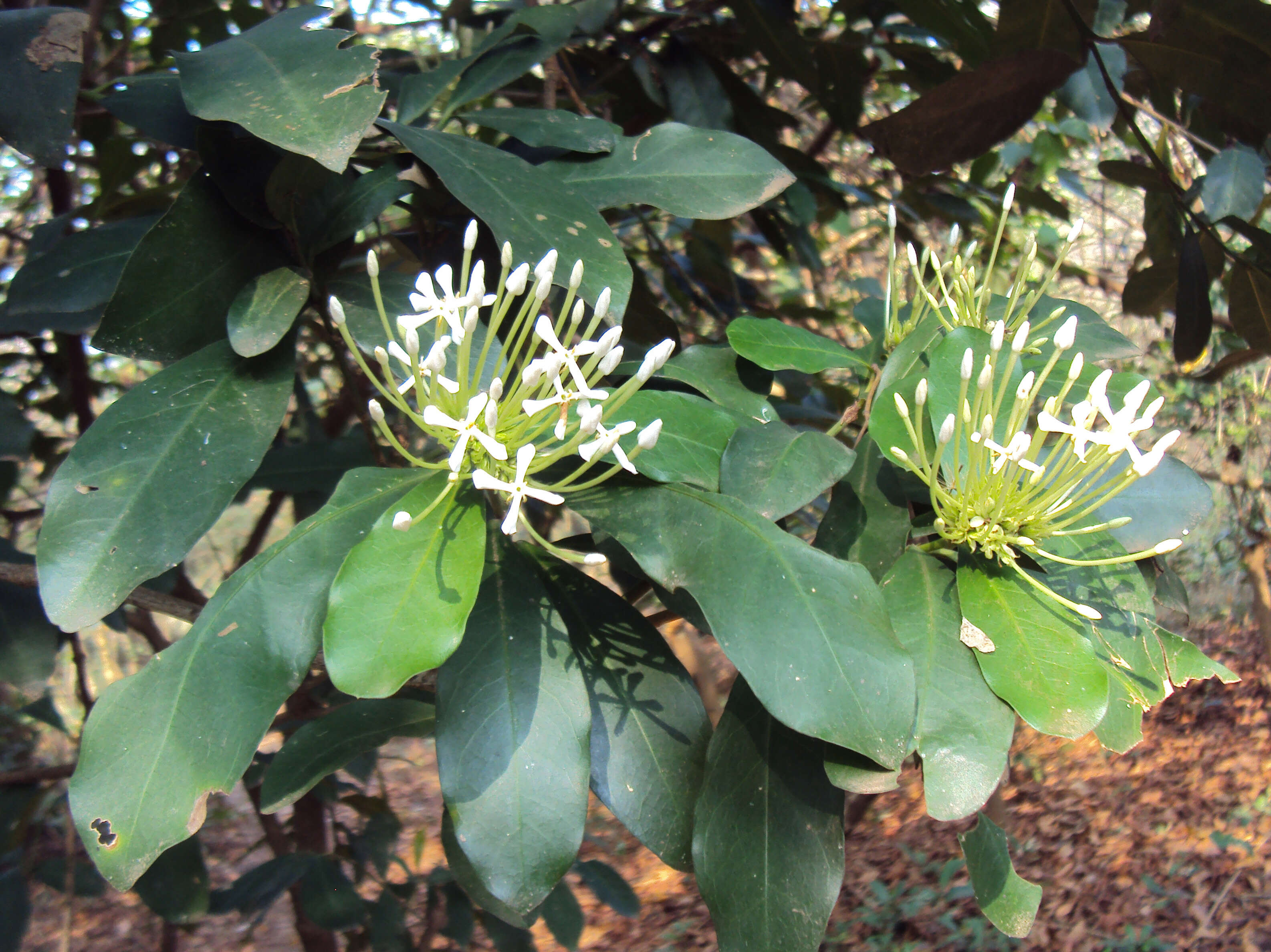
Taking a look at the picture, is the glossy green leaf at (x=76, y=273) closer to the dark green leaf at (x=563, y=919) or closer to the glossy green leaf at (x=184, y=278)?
the glossy green leaf at (x=184, y=278)

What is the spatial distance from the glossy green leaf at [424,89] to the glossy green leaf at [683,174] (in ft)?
0.57

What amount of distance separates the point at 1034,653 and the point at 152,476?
735 mm

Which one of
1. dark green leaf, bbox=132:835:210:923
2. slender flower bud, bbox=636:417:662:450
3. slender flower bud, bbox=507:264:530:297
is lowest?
dark green leaf, bbox=132:835:210:923

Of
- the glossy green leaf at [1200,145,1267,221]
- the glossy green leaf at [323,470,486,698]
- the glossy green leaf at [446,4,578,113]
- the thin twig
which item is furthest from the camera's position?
the glossy green leaf at [1200,145,1267,221]

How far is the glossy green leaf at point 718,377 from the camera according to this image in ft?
2.89

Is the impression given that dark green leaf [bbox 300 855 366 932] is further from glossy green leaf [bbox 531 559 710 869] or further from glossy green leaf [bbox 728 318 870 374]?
glossy green leaf [bbox 728 318 870 374]

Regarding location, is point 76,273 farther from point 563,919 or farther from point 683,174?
point 563,919

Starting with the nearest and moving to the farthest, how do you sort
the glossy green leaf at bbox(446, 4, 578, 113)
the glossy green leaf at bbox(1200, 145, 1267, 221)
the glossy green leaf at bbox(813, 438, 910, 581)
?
the glossy green leaf at bbox(813, 438, 910, 581) < the glossy green leaf at bbox(446, 4, 578, 113) < the glossy green leaf at bbox(1200, 145, 1267, 221)

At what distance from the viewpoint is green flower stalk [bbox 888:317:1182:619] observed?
2.15 feet

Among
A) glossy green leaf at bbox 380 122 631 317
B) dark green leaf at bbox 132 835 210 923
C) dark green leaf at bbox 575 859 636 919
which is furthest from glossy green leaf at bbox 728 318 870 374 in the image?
dark green leaf at bbox 575 859 636 919

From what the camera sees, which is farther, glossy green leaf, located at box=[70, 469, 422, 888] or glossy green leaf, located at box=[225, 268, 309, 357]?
glossy green leaf, located at box=[225, 268, 309, 357]

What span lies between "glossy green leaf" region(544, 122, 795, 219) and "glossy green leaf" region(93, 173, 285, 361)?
0.33 m

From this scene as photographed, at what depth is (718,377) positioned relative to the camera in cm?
91

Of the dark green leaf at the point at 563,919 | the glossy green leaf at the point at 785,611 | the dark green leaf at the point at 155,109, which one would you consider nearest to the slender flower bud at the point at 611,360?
the glossy green leaf at the point at 785,611
